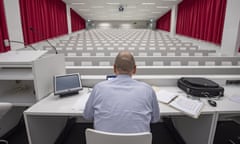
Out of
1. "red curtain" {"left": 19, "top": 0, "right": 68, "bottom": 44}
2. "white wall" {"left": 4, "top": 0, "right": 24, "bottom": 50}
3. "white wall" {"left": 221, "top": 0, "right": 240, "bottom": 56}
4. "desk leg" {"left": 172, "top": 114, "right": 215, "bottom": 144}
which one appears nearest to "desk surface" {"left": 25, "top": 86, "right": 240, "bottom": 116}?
"desk leg" {"left": 172, "top": 114, "right": 215, "bottom": 144}

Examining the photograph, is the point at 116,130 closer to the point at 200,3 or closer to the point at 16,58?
the point at 16,58

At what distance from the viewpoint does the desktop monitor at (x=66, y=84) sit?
56.6 inches

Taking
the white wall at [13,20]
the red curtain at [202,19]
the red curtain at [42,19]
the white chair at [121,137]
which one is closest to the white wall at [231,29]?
the red curtain at [202,19]

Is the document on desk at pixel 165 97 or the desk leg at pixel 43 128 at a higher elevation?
the document on desk at pixel 165 97

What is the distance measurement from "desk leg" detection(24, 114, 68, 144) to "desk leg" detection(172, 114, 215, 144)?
1.47 m

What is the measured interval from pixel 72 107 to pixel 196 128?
124 cm

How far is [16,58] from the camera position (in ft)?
4.76

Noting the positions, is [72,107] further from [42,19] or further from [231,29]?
[42,19]

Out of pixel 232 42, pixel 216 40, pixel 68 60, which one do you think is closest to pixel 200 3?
pixel 216 40

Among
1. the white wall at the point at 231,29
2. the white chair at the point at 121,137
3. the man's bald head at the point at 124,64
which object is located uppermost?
the white wall at the point at 231,29

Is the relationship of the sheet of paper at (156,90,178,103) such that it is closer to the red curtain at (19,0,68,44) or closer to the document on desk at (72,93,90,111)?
the document on desk at (72,93,90,111)

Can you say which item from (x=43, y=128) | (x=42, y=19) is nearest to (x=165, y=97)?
(x=43, y=128)

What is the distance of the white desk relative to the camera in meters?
1.21

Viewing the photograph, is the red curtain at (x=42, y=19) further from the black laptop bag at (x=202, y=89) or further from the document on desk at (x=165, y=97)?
the black laptop bag at (x=202, y=89)
